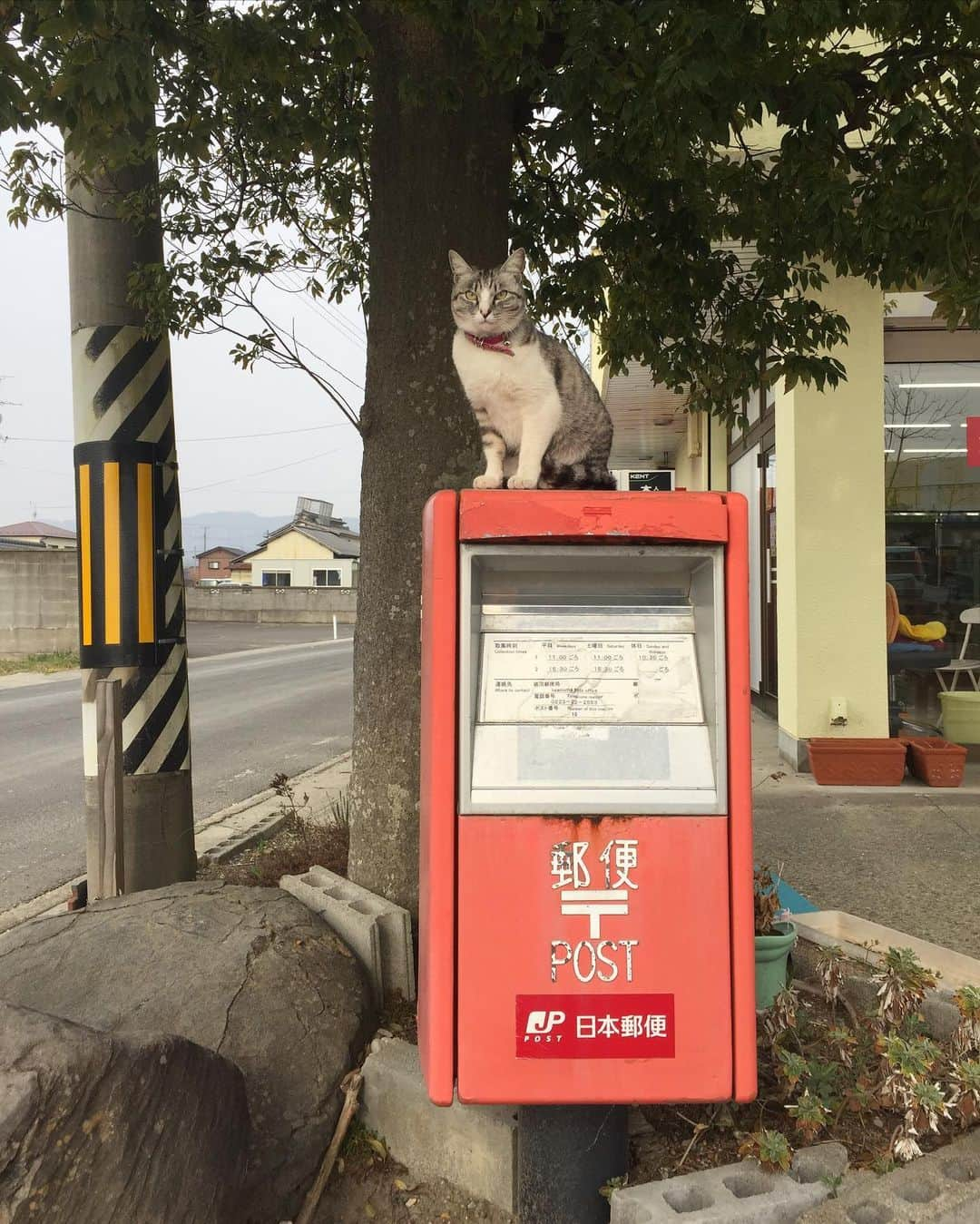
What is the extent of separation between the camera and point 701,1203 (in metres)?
2.16

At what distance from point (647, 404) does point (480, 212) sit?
989cm

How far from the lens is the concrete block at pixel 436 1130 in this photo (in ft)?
8.04

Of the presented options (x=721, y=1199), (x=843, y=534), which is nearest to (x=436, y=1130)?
(x=721, y=1199)

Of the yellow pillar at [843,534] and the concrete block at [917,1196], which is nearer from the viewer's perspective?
the concrete block at [917,1196]

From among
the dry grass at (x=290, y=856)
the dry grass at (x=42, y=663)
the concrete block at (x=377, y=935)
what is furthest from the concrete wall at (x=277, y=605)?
the concrete block at (x=377, y=935)

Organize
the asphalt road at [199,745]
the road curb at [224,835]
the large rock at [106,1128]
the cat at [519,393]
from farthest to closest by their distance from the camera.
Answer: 1. the asphalt road at [199,745]
2. the road curb at [224,835]
3. the cat at [519,393]
4. the large rock at [106,1128]

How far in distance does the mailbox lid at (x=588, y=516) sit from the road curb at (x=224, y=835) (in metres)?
3.58

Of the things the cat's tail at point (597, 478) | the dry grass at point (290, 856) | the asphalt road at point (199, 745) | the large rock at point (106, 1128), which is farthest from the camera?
the asphalt road at point (199, 745)

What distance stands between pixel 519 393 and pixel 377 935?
183 centimetres

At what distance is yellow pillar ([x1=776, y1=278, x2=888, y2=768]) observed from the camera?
23.7 ft

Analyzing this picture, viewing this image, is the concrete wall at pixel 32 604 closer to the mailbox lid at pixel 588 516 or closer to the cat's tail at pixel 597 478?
the cat's tail at pixel 597 478

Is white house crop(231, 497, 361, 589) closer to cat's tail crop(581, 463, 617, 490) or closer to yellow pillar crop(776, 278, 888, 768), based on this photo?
yellow pillar crop(776, 278, 888, 768)

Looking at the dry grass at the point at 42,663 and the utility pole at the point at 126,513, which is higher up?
the utility pole at the point at 126,513

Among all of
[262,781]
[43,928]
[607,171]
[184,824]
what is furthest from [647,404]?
[43,928]
